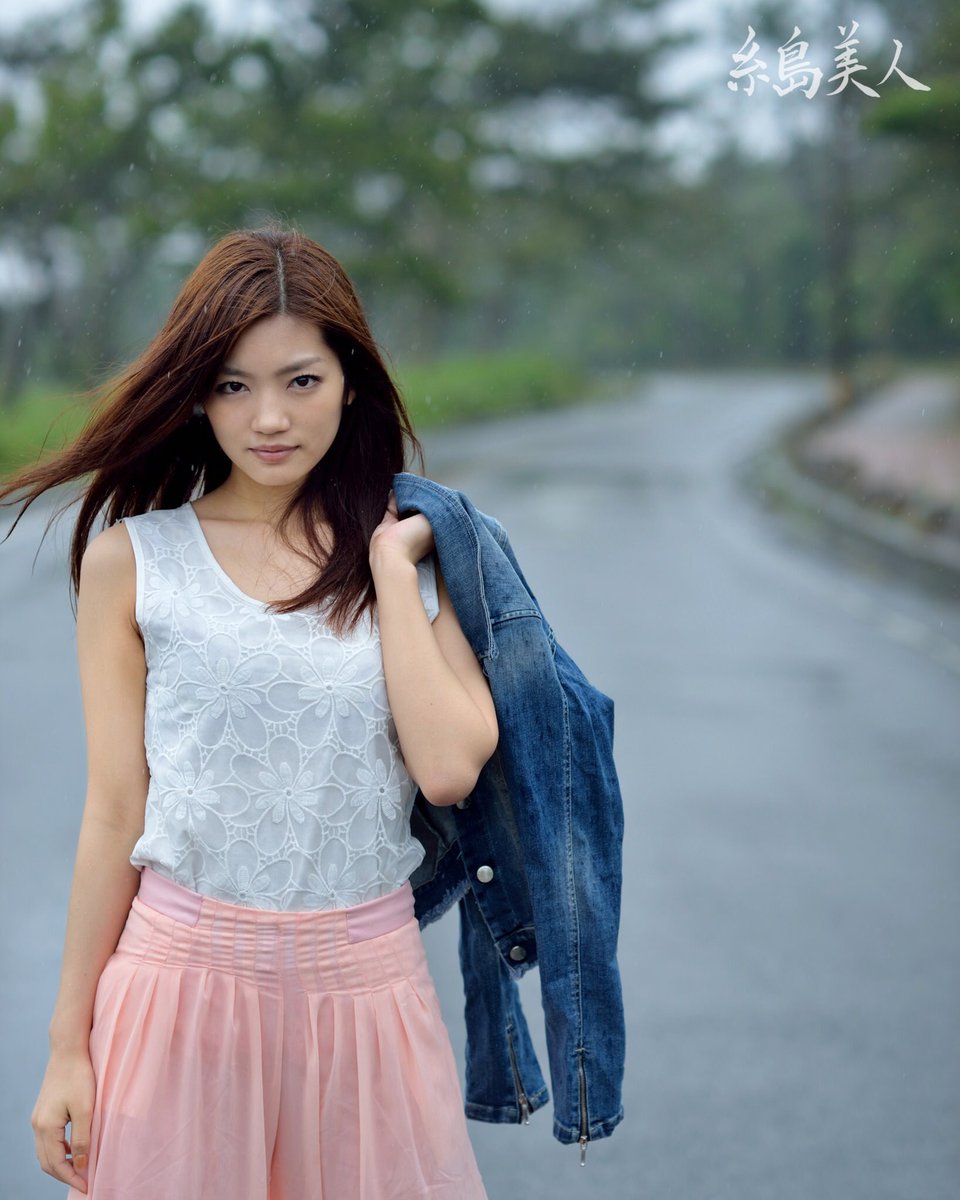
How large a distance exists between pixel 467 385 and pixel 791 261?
4669 millimetres

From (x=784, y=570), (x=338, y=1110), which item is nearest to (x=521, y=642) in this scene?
(x=338, y=1110)

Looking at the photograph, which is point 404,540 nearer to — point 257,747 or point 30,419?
point 257,747

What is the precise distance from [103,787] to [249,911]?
0.67ft

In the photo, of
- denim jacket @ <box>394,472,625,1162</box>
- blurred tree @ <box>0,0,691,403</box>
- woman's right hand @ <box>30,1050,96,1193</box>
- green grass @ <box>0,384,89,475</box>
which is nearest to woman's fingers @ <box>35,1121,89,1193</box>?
woman's right hand @ <box>30,1050,96,1193</box>

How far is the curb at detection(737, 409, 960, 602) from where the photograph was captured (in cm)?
973

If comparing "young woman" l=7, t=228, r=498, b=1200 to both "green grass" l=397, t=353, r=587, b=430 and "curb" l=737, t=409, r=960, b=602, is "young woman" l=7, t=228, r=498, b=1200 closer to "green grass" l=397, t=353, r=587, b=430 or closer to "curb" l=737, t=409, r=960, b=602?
"curb" l=737, t=409, r=960, b=602

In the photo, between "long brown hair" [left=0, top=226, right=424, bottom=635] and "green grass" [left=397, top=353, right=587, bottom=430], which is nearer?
"long brown hair" [left=0, top=226, right=424, bottom=635]

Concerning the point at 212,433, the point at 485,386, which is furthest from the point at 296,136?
the point at 212,433

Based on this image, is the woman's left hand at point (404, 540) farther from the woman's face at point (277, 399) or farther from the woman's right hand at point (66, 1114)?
the woman's right hand at point (66, 1114)

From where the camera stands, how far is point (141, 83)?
16.1m

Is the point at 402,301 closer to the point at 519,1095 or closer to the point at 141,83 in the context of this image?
the point at 141,83

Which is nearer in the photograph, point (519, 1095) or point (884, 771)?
point (519, 1095)

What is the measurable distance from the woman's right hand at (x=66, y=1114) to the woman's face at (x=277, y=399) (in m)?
0.64

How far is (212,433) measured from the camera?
5.84ft
